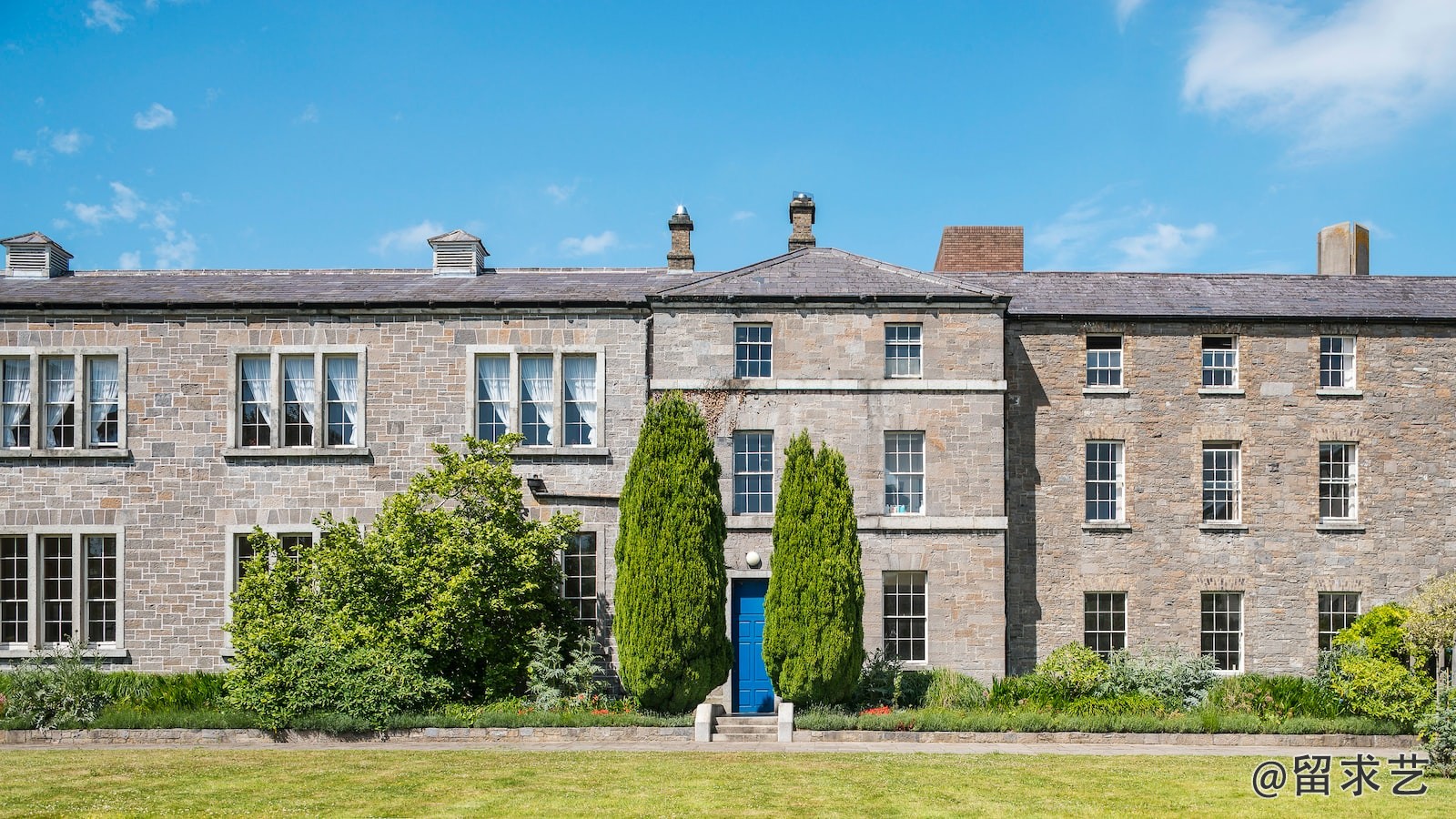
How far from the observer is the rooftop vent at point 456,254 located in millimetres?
24375

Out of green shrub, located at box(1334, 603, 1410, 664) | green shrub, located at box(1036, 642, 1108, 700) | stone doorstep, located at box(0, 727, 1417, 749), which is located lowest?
stone doorstep, located at box(0, 727, 1417, 749)

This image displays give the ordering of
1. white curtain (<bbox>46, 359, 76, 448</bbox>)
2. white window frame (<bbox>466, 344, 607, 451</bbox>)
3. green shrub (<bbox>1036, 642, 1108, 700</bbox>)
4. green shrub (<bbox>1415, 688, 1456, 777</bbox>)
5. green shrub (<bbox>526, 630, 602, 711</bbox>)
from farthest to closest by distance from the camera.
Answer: white curtain (<bbox>46, 359, 76, 448</bbox>), white window frame (<bbox>466, 344, 607, 451</bbox>), green shrub (<bbox>1036, 642, 1108, 700</bbox>), green shrub (<bbox>526, 630, 602, 711</bbox>), green shrub (<bbox>1415, 688, 1456, 777</bbox>)

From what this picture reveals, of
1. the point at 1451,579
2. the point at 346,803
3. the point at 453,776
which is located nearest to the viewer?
the point at 346,803

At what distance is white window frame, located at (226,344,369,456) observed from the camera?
72.1 ft

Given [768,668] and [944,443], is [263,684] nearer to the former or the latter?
[768,668]

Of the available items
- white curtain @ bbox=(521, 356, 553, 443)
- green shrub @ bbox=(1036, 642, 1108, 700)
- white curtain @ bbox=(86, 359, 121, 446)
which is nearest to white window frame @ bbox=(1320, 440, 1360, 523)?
green shrub @ bbox=(1036, 642, 1108, 700)

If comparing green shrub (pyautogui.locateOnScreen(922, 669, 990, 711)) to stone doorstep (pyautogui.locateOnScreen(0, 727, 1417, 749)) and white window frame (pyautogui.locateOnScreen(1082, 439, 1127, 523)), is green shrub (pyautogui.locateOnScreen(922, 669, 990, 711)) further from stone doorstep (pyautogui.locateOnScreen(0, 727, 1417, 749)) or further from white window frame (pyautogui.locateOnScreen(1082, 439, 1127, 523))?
white window frame (pyautogui.locateOnScreen(1082, 439, 1127, 523))

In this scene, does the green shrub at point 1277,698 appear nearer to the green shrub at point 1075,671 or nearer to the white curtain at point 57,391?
the green shrub at point 1075,671

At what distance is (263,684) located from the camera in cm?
1831

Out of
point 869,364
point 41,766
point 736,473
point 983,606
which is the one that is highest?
point 869,364

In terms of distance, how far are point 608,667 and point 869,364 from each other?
762 cm

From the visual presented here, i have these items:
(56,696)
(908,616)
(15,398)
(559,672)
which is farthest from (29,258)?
(908,616)

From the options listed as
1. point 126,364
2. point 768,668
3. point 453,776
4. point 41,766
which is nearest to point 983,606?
point 768,668

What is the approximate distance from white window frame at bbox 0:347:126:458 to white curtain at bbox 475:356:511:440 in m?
6.92
